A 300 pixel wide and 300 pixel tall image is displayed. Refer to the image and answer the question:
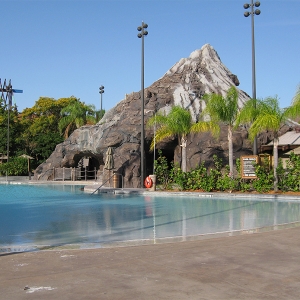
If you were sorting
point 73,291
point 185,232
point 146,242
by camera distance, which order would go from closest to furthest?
1. point 73,291
2. point 146,242
3. point 185,232

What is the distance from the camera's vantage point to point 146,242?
8.98 metres

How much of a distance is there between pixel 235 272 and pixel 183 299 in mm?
1453

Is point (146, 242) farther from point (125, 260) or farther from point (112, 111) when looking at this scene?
point (112, 111)

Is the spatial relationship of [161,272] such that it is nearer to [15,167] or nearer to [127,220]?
[127,220]

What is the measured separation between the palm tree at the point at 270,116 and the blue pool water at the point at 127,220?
3379 mm

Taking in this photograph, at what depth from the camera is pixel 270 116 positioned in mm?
20312

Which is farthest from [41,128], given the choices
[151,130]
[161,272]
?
[161,272]

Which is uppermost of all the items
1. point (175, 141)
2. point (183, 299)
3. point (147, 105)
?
point (147, 105)

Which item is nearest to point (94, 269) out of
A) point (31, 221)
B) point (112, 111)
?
point (31, 221)

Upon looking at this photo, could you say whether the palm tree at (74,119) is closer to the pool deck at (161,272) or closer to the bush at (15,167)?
the bush at (15,167)

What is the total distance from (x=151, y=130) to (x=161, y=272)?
80.0ft

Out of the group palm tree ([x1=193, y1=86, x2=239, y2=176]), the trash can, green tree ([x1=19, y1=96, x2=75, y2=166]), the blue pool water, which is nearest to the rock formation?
the trash can

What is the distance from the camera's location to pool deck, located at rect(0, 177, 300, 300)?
5527 mm

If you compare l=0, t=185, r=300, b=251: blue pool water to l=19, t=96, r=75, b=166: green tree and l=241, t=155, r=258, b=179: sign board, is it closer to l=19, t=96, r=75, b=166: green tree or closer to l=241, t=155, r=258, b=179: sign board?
l=241, t=155, r=258, b=179: sign board
